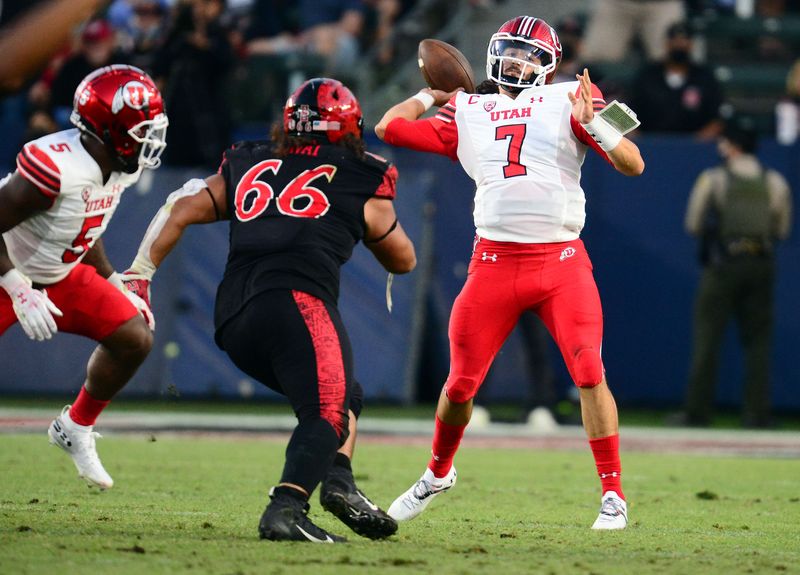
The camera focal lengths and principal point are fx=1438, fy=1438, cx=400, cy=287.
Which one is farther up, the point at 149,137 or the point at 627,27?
the point at 627,27

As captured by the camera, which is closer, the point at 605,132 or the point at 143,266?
the point at 143,266

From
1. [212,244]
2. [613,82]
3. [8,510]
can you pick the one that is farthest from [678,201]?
[8,510]

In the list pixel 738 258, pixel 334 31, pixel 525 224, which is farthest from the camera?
pixel 334 31

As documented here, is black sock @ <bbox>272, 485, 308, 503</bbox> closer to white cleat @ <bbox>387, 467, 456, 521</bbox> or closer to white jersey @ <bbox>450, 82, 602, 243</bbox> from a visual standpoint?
white cleat @ <bbox>387, 467, 456, 521</bbox>

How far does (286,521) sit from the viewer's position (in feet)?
16.8

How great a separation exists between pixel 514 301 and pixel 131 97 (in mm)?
1836

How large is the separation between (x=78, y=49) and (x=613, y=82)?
5083 millimetres

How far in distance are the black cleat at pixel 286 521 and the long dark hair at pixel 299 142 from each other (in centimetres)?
136

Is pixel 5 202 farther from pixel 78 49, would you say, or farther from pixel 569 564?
pixel 78 49

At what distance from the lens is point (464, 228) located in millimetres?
13102

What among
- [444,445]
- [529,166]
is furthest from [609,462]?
[529,166]

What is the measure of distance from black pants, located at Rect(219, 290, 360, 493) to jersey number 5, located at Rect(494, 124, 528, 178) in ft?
4.38

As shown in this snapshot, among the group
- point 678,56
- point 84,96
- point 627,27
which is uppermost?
point 627,27

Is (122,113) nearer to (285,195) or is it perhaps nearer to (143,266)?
(143,266)
